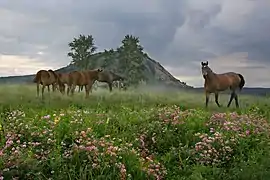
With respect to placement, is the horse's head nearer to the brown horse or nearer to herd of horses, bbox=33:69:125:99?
the brown horse

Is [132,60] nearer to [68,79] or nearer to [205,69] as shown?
[68,79]

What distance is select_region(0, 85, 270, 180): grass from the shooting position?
7.80 meters

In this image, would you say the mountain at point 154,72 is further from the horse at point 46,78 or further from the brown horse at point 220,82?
the brown horse at point 220,82

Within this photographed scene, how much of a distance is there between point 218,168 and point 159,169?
1.04 meters

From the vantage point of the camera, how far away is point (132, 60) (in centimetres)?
3200

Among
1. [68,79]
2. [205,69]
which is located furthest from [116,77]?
[205,69]

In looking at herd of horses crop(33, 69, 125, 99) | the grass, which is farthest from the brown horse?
the grass

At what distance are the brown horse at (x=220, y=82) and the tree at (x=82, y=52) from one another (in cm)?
1097

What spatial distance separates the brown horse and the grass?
8.69m

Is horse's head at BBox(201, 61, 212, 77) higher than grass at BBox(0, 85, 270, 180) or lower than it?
higher

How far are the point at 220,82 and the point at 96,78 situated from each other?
296 inches

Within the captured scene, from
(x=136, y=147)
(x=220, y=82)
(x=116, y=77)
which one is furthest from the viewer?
(x=116, y=77)

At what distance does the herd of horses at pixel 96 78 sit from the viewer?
21.6 metres

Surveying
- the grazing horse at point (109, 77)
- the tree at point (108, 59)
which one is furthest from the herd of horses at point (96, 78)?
the tree at point (108, 59)
